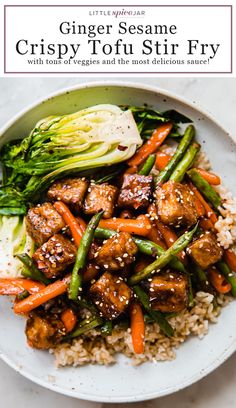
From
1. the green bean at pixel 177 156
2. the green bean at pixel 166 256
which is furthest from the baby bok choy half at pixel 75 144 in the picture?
the green bean at pixel 166 256

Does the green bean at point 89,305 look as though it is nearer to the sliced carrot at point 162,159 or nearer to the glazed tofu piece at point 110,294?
the glazed tofu piece at point 110,294

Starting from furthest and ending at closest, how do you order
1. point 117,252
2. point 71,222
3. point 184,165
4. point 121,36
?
1. point 121,36
2. point 184,165
3. point 71,222
4. point 117,252

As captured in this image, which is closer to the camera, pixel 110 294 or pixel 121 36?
pixel 110 294

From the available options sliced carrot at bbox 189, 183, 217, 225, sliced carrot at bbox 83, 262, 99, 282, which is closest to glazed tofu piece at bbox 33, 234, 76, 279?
sliced carrot at bbox 83, 262, 99, 282

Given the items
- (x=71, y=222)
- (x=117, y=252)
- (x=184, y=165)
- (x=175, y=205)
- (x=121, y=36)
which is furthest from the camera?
(x=121, y=36)

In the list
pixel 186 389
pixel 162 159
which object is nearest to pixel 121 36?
pixel 162 159

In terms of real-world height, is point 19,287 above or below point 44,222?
below

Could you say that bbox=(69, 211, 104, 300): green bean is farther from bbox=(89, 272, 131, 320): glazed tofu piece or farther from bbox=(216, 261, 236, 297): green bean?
bbox=(216, 261, 236, 297): green bean

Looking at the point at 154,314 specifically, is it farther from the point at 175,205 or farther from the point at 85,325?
the point at 175,205
